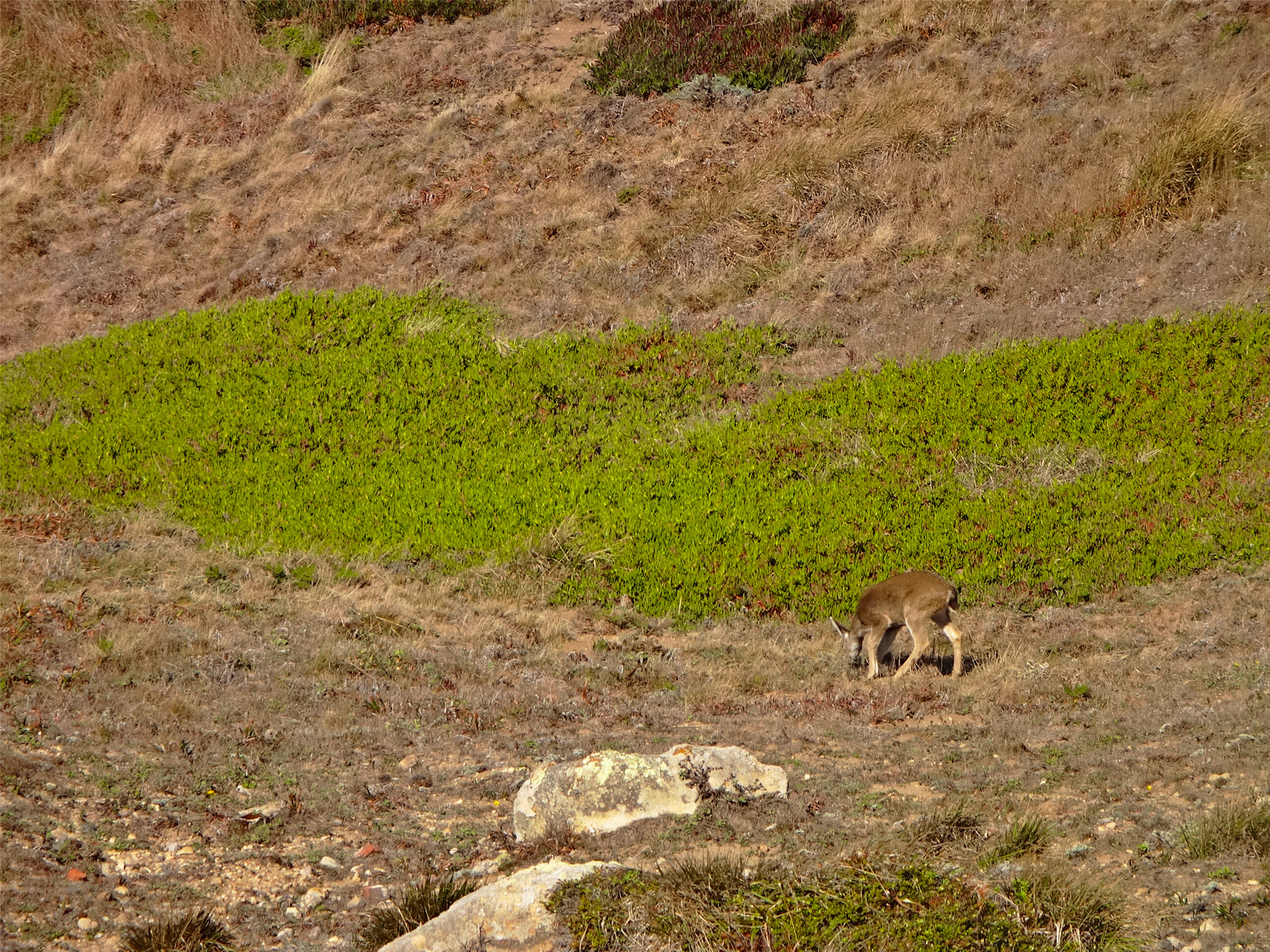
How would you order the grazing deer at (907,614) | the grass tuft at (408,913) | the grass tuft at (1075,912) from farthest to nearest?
the grazing deer at (907,614) < the grass tuft at (408,913) < the grass tuft at (1075,912)

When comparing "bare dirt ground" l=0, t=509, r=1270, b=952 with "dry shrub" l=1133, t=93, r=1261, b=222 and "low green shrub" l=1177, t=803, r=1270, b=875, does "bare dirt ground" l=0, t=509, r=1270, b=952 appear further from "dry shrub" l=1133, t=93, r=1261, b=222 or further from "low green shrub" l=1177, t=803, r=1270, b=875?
"dry shrub" l=1133, t=93, r=1261, b=222

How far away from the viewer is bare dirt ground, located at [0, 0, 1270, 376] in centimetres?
1920

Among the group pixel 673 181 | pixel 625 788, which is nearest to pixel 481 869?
pixel 625 788

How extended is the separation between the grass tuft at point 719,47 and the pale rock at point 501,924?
21762 mm

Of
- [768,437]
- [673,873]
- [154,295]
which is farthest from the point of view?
[154,295]

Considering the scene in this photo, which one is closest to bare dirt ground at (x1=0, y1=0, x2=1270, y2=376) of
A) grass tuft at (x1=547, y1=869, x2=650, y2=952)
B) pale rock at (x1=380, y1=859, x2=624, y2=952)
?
grass tuft at (x1=547, y1=869, x2=650, y2=952)

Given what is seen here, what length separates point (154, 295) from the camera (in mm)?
24250

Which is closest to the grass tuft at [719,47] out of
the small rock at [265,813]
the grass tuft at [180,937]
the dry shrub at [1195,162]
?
the dry shrub at [1195,162]

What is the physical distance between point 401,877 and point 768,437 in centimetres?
1008

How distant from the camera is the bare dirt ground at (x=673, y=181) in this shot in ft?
63.0

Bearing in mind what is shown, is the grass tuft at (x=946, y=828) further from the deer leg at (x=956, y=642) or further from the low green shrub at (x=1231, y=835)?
the deer leg at (x=956, y=642)

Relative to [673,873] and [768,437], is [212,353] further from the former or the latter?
[673,873]

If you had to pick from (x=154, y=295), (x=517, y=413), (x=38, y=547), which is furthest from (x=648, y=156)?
(x=38, y=547)

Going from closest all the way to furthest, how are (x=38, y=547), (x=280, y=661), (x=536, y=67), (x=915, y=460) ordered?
(x=280, y=661) < (x=38, y=547) < (x=915, y=460) < (x=536, y=67)
